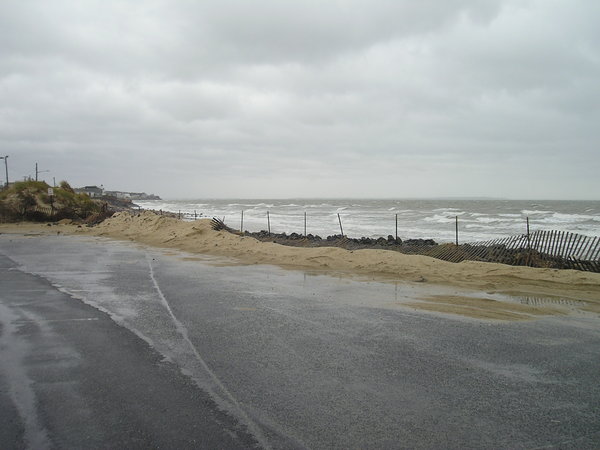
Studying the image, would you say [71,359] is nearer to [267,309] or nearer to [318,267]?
[267,309]

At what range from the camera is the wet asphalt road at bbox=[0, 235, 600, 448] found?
11.2ft

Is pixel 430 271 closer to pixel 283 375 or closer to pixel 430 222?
pixel 283 375

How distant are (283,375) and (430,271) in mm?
8538

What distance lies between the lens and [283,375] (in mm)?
4605

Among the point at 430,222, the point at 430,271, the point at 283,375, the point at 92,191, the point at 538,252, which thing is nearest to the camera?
the point at 283,375

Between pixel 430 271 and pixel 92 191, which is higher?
pixel 92 191

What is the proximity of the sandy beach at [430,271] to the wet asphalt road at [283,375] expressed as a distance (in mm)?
994

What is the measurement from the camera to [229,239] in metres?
19.1

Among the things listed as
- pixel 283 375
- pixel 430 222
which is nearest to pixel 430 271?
pixel 283 375

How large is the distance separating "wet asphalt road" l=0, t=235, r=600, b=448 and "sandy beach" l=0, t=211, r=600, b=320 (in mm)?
994

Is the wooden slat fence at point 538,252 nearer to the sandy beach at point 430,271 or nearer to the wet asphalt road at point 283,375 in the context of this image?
the sandy beach at point 430,271

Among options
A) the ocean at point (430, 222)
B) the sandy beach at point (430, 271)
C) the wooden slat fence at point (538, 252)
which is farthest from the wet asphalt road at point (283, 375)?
the ocean at point (430, 222)

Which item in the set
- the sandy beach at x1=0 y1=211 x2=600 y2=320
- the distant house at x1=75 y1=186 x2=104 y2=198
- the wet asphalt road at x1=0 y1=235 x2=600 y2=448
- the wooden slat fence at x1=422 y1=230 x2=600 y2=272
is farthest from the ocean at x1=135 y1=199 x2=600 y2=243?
the distant house at x1=75 y1=186 x2=104 y2=198

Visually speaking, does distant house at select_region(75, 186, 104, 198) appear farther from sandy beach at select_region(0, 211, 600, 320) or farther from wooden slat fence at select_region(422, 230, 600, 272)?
wooden slat fence at select_region(422, 230, 600, 272)
